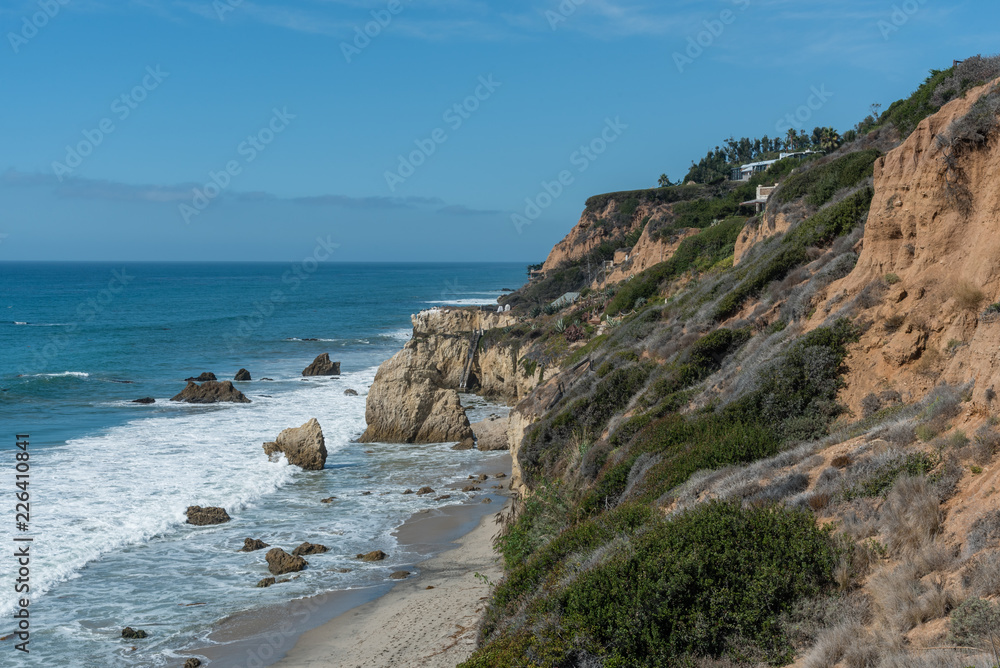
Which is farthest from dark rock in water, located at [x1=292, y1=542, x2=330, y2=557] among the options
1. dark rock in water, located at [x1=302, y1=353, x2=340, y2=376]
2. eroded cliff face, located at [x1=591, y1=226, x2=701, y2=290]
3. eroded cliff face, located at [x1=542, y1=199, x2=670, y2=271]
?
eroded cliff face, located at [x1=542, y1=199, x2=670, y2=271]

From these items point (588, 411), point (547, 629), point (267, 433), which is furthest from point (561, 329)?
point (547, 629)

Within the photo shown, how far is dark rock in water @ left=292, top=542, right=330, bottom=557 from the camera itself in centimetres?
1717

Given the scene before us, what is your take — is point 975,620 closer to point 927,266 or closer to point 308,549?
point 927,266

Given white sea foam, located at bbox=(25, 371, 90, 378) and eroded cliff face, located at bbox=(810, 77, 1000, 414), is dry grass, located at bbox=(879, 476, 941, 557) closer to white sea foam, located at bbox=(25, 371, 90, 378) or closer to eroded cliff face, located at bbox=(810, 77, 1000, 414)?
eroded cliff face, located at bbox=(810, 77, 1000, 414)

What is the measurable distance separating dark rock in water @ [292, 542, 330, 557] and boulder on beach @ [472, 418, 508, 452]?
11430 mm

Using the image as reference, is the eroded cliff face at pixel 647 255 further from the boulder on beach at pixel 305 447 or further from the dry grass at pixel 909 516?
the dry grass at pixel 909 516

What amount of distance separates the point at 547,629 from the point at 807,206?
20039 mm

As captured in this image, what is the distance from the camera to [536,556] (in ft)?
33.9

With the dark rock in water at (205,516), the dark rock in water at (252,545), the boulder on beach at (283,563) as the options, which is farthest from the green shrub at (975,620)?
the dark rock in water at (205,516)

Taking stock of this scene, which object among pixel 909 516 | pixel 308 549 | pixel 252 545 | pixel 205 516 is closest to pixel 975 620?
pixel 909 516

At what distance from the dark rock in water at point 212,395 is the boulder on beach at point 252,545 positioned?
72.3 ft

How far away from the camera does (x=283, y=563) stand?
16438 mm

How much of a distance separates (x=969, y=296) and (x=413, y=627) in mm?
10383

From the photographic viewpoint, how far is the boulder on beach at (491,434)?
93.4 ft
